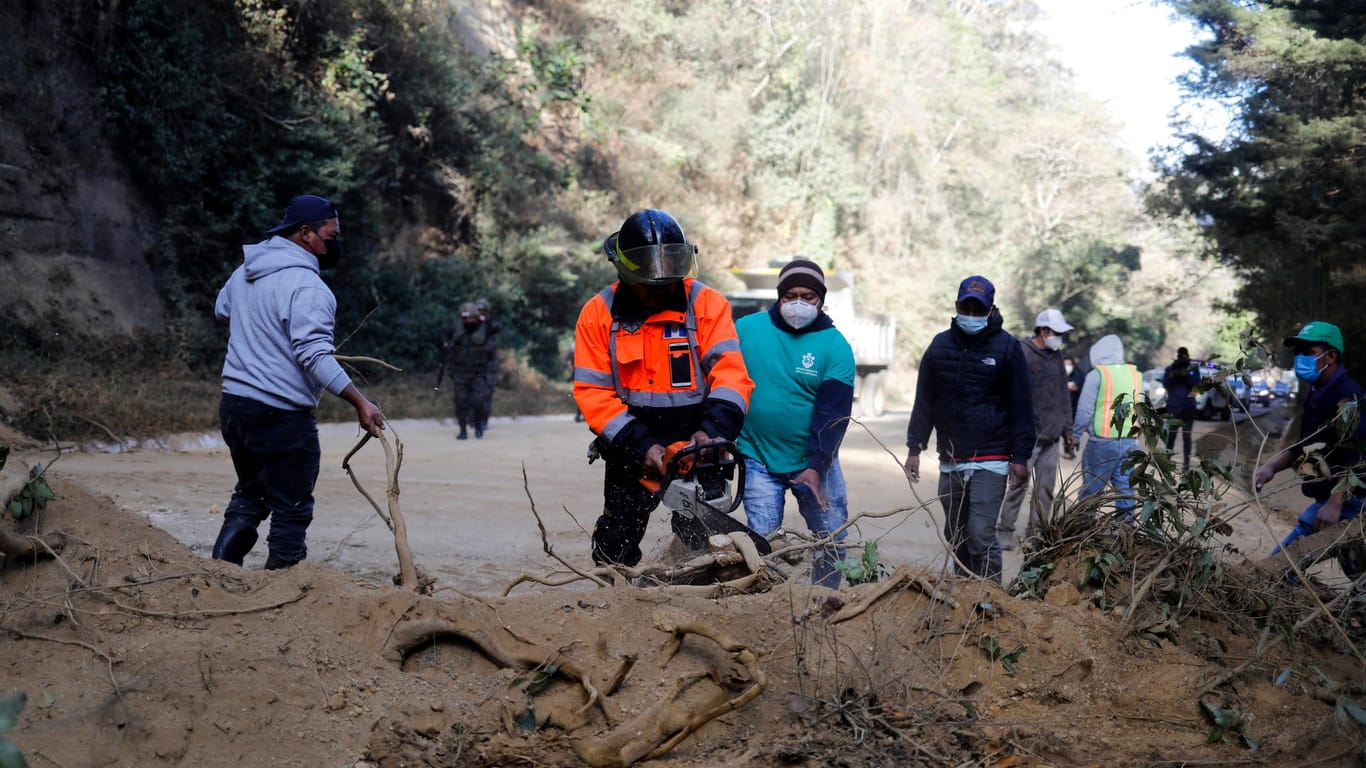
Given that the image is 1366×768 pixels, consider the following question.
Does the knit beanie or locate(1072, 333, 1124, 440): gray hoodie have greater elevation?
the knit beanie

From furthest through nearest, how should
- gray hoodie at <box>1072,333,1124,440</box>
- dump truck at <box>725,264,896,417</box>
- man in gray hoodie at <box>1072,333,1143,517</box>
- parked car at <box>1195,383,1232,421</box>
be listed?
1. dump truck at <box>725,264,896,417</box>
2. parked car at <box>1195,383,1232,421</box>
3. gray hoodie at <box>1072,333,1124,440</box>
4. man in gray hoodie at <box>1072,333,1143,517</box>

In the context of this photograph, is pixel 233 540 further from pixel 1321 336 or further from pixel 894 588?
pixel 1321 336

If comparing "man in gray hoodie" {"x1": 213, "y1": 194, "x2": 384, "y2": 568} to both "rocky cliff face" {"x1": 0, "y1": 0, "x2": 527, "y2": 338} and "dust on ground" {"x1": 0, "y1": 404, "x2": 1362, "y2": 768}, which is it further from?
"rocky cliff face" {"x1": 0, "y1": 0, "x2": 527, "y2": 338}

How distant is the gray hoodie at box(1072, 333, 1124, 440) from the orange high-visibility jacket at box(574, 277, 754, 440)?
5.20 m

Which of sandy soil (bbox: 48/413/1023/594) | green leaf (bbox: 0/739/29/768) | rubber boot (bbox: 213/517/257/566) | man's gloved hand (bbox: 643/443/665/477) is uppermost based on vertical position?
man's gloved hand (bbox: 643/443/665/477)

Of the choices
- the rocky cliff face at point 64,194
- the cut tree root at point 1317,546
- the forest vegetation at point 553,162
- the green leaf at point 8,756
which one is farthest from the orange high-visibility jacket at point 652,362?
the rocky cliff face at point 64,194

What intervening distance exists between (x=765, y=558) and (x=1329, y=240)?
1321 centimetres

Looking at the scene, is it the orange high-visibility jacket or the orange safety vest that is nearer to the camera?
the orange high-visibility jacket

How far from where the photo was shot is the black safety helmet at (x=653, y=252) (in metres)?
4.97

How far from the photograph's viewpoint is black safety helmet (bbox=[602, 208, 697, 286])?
497cm

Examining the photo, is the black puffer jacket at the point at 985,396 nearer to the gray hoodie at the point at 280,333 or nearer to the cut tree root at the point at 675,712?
the cut tree root at the point at 675,712

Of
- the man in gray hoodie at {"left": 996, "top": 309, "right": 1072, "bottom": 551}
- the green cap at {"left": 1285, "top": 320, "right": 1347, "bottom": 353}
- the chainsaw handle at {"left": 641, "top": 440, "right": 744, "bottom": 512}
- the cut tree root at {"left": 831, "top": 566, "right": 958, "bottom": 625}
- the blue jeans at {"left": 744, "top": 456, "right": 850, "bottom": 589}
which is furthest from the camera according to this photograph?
the man in gray hoodie at {"left": 996, "top": 309, "right": 1072, "bottom": 551}

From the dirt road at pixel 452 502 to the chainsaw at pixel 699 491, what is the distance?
0.45m

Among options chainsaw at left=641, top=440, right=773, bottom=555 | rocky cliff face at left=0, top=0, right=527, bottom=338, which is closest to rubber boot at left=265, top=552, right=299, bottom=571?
chainsaw at left=641, top=440, right=773, bottom=555
